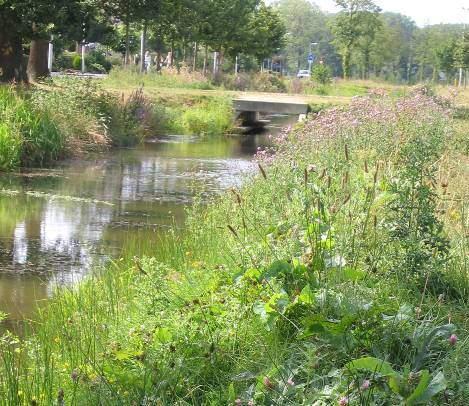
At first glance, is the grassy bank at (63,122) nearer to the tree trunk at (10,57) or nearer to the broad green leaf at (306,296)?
the tree trunk at (10,57)

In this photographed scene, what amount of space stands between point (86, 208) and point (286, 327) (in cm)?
797

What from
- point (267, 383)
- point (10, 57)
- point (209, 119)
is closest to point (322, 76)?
point (209, 119)

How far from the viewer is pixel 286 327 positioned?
4527 mm

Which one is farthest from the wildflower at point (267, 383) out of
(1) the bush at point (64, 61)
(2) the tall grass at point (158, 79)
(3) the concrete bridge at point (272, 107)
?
(1) the bush at point (64, 61)

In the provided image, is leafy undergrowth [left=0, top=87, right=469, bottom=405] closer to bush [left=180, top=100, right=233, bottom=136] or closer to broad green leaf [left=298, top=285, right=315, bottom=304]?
broad green leaf [left=298, top=285, right=315, bottom=304]

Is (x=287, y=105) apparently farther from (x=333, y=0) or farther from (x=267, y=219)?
(x=333, y=0)

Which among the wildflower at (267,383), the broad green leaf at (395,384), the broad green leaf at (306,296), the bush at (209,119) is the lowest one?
the bush at (209,119)

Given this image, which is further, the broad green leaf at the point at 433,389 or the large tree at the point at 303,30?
the large tree at the point at 303,30

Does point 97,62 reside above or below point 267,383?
above

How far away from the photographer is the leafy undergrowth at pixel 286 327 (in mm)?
3688

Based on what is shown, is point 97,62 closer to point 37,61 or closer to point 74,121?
point 37,61

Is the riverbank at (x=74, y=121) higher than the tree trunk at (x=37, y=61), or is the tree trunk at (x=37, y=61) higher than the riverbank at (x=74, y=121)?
the tree trunk at (x=37, y=61)

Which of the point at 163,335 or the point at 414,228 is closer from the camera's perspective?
the point at 163,335

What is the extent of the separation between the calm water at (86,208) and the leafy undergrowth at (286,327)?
1.82m
